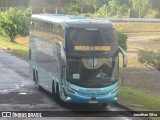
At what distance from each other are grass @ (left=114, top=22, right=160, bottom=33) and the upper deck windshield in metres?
68.0

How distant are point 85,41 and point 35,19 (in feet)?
23.1

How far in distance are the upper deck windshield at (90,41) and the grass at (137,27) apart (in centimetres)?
6804

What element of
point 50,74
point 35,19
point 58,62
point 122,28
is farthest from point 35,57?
point 122,28

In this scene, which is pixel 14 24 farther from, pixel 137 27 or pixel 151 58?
pixel 137 27

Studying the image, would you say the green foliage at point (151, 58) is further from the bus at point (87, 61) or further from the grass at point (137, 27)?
the grass at point (137, 27)

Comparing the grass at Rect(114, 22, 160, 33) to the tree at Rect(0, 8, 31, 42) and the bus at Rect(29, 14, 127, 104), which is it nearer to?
the tree at Rect(0, 8, 31, 42)

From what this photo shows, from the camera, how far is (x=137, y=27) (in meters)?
91.6

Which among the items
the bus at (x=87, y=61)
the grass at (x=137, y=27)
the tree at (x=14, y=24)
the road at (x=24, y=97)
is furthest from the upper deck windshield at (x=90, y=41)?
the grass at (x=137, y=27)

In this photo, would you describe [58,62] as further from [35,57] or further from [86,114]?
[35,57]

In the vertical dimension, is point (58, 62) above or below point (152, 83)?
above

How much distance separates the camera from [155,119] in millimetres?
16969

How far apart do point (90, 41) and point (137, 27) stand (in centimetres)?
7365

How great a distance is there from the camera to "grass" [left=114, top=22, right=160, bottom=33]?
3487 inches

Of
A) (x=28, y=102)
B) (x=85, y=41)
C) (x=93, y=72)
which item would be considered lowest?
(x=28, y=102)
